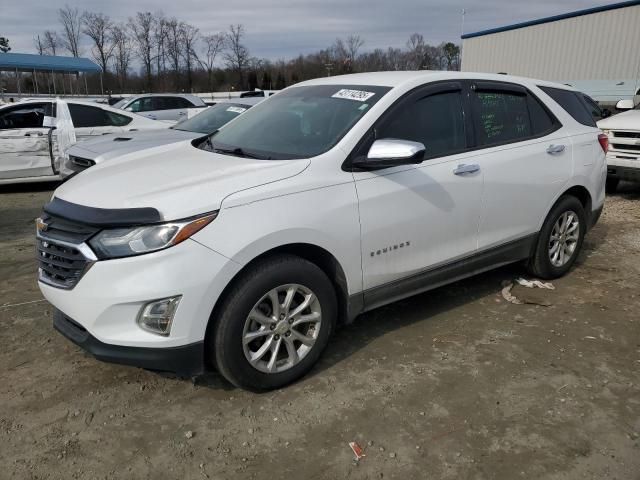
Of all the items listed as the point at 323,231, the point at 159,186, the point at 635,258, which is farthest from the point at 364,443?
the point at 635,258

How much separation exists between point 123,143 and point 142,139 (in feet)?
0.87

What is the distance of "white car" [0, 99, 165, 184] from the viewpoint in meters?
9.04

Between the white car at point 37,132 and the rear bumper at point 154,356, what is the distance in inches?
281

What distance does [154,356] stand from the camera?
272 centimetres

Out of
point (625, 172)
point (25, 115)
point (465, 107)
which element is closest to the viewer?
point (465, 107)

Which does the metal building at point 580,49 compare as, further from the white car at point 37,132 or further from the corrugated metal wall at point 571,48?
the white car at point 37,132

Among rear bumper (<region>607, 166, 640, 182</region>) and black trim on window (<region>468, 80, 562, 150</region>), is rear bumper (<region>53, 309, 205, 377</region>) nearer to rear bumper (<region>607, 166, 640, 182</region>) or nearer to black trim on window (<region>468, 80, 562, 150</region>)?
black trim on window (<region>468, 80, 562, 150</region>)

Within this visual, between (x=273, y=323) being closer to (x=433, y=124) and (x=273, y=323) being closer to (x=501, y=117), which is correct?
(x=433, y=124)

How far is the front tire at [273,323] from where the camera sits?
2834 mm

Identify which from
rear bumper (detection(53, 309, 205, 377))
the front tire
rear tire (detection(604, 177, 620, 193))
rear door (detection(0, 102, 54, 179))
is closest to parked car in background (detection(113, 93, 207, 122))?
rear door (detection(0, 102, 54, 179))

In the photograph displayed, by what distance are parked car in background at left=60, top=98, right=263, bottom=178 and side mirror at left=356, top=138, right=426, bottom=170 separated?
3.71 meters

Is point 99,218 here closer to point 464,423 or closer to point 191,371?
point 191,371

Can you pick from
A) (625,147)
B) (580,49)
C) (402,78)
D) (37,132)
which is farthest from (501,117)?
(580,49)

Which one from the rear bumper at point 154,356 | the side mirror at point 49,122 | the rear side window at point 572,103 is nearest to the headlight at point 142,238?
the rear bumper at point 154,356
